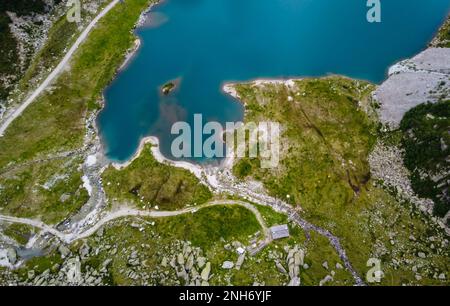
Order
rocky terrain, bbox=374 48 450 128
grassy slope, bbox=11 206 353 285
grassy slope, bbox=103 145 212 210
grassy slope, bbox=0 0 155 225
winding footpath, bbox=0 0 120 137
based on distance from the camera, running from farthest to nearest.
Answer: winding footpath, bbox=0 0 120 137, rocky terrain, bbox=374 48 450 128, grassy slope, bbox=0 0 155 225, grassy slope, bbox=103 145 212 210, grassy slope, bbox=11 206 353 285

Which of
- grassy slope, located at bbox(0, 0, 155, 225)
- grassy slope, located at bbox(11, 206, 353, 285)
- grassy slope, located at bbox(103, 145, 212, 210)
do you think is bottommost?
grassy slope, located at bbox(11, 206, 353, 285)

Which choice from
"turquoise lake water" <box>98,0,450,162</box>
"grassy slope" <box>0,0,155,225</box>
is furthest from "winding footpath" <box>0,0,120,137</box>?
"turquoise lake water" <box>98,0,450,162</box>

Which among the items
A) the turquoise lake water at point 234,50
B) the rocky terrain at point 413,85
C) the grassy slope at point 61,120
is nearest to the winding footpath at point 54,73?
the grassy slope at point 61,120

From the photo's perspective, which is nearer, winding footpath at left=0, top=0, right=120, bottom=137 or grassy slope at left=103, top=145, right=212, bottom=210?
grassy slope at left=103, top=145, right=212, bottom=210

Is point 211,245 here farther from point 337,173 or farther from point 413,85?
point 413,85

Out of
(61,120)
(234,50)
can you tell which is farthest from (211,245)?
(234,50)

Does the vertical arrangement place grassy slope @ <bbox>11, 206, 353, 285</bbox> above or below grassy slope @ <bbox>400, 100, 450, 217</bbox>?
below

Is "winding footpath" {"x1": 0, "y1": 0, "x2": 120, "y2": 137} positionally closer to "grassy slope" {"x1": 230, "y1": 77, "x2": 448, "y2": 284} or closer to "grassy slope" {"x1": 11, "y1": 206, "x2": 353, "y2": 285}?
"grassy slope" {"x1": 11, "y1": 206, "x2": 353, "y2": 285}
